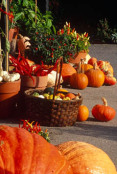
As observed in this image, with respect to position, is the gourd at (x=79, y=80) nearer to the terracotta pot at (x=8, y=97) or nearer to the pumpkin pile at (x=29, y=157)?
the terracotta pot at (x=8, y=97)

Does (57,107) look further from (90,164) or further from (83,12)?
(83,12)

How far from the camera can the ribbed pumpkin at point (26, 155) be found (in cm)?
181

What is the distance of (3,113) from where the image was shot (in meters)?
4.82

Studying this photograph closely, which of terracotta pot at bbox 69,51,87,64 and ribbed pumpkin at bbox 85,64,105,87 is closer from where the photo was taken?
ribbed pumpkin at bbox 85,64,105,87

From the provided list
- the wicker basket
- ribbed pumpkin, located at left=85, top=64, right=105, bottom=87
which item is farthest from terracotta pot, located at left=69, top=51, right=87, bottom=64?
the wicker basket

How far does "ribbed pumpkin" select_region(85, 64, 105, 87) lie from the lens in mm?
7109

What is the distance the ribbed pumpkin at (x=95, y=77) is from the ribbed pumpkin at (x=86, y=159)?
15.4 feet

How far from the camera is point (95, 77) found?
7098 mm

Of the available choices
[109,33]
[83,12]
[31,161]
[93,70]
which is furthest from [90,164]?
[83,12]

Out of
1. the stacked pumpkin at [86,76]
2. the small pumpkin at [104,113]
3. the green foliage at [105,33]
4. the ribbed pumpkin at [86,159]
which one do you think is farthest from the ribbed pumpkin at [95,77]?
the green foliage at [105,33]

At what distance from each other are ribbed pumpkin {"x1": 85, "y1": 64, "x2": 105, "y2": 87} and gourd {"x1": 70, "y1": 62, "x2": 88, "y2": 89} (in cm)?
26

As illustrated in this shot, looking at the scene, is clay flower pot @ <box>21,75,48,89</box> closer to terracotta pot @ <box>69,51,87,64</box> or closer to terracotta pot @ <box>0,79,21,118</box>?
terracotta pot @ <box>0,79,21,118</box>

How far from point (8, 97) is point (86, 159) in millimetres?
2649

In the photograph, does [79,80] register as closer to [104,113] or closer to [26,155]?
[104,113]
